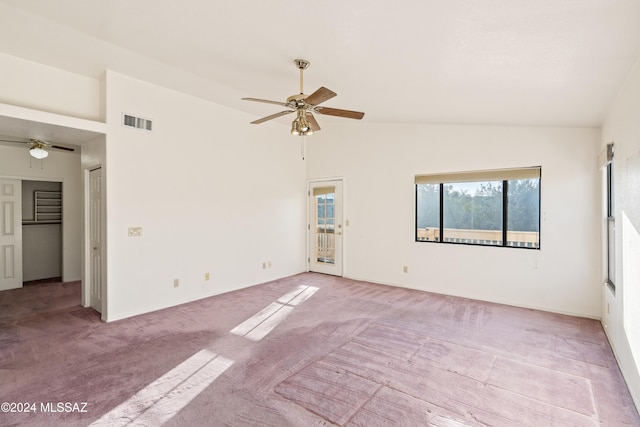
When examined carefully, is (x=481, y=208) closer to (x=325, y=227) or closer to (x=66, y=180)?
(x=325, y=227)

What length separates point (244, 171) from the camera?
18.1 feet

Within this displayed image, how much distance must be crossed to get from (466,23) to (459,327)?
3.13m

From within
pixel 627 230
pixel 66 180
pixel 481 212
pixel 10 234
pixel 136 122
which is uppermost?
pixel 136 122

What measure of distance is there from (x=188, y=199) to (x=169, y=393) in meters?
2.94

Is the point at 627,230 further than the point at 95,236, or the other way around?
the point at 95,236

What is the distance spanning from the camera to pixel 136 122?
4.09 m

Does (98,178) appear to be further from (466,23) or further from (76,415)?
(466,23)

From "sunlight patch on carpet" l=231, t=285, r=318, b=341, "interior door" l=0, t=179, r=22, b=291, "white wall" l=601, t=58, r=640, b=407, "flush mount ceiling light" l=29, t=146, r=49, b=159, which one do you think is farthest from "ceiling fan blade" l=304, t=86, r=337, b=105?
"interior door" l=0, t=179, r=22, b=291

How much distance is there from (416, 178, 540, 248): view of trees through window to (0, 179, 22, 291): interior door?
715cm

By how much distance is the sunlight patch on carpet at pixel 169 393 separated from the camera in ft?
6.82

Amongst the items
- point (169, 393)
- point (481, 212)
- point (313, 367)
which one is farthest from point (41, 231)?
point (481, 212)

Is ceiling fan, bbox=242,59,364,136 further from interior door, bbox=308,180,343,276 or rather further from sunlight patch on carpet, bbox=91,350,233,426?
interior door, bbox=308,180,343,276

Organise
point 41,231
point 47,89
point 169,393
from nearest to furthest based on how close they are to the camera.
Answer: point 169,393 → point 47,89 → point 41,231

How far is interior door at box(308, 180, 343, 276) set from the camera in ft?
21.0
